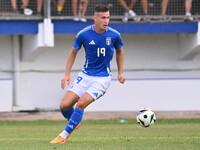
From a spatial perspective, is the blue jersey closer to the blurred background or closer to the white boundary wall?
the blurred background

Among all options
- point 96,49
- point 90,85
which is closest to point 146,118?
point 90,85

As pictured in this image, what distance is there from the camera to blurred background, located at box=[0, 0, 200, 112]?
690 inches

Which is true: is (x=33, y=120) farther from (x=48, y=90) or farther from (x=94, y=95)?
(x=94, y=95)

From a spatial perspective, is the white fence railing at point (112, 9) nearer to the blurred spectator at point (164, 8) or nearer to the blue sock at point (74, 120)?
the blurred spectator at point (164, 8)

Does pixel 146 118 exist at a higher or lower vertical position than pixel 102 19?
lower

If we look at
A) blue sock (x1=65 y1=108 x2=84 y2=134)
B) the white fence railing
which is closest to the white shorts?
blue sock (x1=65 y1=108 x2=84 y2=134)

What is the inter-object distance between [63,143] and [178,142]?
75.2 inches

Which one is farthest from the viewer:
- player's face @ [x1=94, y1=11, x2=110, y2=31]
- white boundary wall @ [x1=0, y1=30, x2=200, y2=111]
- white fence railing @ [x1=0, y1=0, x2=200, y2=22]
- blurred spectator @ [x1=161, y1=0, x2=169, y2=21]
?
white boundary wall @ [x1=0, y1=30, x2=200, y2=111]

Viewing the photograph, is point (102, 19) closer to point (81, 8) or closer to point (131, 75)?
point (81, 8)

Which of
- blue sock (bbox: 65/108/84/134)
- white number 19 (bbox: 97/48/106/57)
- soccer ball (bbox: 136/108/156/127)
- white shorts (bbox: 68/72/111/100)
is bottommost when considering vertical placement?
soccer ball (bbox: 136/108/156/127)

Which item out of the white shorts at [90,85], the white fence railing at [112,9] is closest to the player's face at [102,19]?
the white shorts at [90,85]

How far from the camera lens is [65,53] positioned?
19562mm

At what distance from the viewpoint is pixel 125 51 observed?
787 inches

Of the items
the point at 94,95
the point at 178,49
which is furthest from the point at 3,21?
the point at 94,95
